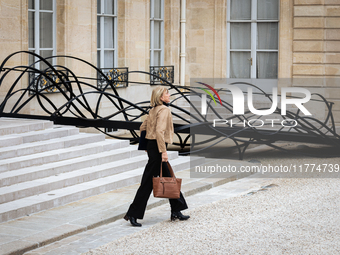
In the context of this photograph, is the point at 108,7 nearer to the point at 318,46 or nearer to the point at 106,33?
the point at 106,33

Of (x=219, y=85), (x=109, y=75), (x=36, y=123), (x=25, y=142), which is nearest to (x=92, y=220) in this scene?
(x=25, y=142)

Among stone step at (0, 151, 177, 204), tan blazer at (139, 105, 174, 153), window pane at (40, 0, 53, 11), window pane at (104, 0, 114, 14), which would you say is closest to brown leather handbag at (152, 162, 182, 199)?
tan blazer at (139, 105, 174, 153)

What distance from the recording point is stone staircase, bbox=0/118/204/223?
21.7 feet

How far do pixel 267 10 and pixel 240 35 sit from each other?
99 cm

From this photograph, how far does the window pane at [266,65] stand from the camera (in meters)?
15.8

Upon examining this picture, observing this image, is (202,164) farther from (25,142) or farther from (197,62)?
(197,62)

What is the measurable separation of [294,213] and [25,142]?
13.2 feet

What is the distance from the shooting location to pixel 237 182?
27.3 ft

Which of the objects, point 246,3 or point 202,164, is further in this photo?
point 246,3

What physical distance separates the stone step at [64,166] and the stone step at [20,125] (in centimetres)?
109

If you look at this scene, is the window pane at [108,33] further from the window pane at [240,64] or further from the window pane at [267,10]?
the window pane at [267,10]

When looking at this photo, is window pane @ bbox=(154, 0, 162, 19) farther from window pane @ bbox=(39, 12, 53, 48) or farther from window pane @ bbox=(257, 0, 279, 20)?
window pane @ bbox=(39, 12, 53, 48)

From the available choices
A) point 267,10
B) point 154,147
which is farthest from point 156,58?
point 154,147

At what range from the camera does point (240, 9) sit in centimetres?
1584
